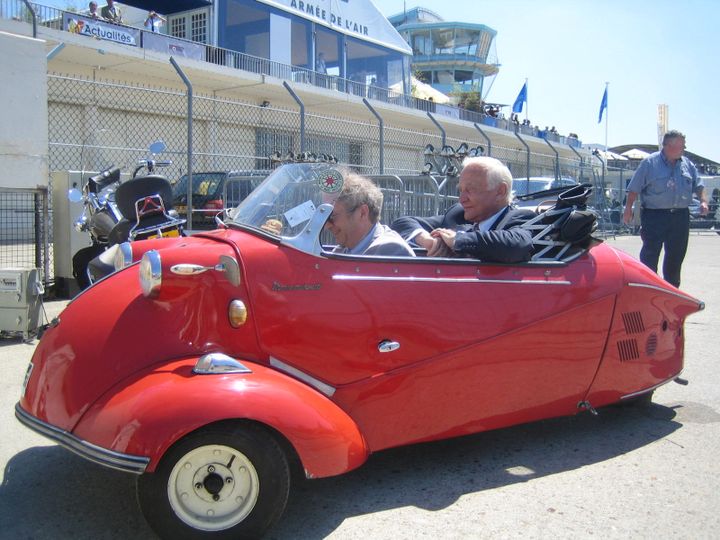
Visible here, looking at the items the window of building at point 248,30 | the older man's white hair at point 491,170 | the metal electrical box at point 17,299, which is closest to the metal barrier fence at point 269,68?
the window of building at point 248,30

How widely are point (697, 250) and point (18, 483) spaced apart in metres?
17.4

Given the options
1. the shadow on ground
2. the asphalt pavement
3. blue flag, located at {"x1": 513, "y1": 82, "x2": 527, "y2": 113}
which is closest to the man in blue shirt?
the asphalt pavement

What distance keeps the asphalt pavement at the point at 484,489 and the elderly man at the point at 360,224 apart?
3.72 feet

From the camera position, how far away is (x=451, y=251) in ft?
11.3

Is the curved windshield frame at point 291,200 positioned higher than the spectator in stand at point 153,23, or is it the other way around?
the spectator in stand at point 153,23

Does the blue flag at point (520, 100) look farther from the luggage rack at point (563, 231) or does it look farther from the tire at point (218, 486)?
the tire at point (218, 486)

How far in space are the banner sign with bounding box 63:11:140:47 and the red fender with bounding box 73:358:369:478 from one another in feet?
55.6

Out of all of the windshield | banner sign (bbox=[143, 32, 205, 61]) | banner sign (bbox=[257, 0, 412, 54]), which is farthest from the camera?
banner sign (bbox=[257, 0, 412, 54])

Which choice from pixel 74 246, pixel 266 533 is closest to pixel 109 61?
pixel 74 246

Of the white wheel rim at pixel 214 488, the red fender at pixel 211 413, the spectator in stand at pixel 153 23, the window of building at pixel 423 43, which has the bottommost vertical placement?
the white wheel rim at pixel 214 488

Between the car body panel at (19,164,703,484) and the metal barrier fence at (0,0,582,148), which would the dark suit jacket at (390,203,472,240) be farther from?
the metal barrier fence at (0,0,582,148)

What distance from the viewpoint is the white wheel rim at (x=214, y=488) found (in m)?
2.48

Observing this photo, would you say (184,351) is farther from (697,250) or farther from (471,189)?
(697,250)

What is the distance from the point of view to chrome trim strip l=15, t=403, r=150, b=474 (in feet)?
7.69
